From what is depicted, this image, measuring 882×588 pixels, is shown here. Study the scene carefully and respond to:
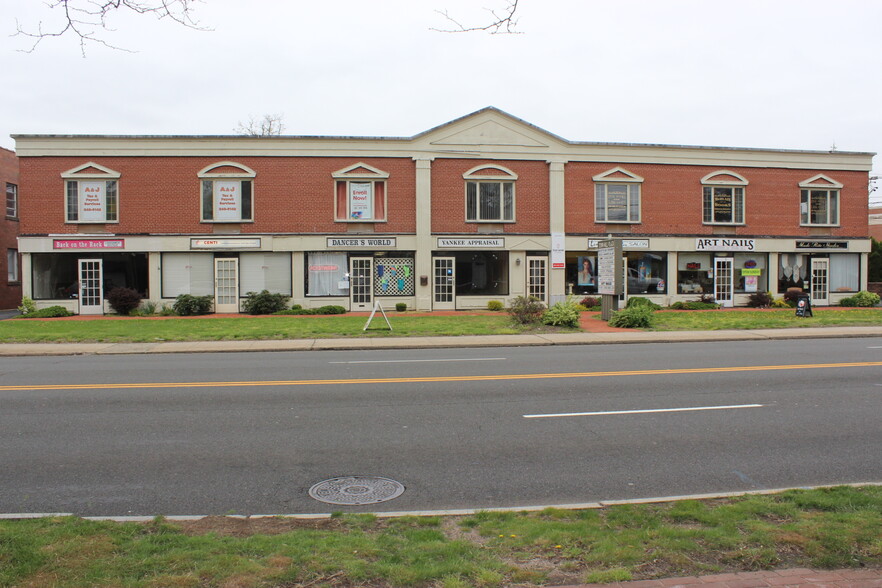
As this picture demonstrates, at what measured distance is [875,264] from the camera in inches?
1693

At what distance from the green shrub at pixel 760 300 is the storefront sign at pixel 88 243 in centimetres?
3034

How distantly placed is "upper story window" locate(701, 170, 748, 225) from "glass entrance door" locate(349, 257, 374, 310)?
17.1 meters

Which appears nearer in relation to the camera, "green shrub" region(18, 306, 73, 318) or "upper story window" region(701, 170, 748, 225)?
"green shrub" region(18, 306, 73, 318)

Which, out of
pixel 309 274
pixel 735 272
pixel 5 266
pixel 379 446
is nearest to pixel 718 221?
pixel 735 272

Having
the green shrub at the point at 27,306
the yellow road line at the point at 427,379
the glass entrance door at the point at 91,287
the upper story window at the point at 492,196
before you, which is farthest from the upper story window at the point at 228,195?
the yellow road line at the point at 427,379

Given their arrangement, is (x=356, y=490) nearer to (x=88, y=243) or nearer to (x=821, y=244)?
(x=88, y=243)

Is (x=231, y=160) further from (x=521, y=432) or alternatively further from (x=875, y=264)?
(x=875, y=264)

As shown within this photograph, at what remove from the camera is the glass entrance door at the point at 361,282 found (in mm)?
31234

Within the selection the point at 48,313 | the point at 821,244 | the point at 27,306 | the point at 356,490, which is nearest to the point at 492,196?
the point at 821,244

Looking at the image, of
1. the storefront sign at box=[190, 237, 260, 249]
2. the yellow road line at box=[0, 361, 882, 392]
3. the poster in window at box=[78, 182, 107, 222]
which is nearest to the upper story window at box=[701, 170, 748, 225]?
the yellow road line at box=[0, 361, 882, 392]

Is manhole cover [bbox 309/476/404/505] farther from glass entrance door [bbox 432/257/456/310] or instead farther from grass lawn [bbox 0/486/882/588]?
glass entrance door [bbox 432/257/456/310]

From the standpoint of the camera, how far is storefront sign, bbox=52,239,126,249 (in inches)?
1182

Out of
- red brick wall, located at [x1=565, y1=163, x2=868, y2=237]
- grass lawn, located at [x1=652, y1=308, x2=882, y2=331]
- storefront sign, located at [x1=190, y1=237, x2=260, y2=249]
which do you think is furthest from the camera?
red brick wall, located at [x1=565, y1=163, x2=868, y2=237]

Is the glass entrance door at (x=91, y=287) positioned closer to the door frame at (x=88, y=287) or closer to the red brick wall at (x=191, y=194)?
the door frame at (x=88, y=287)
